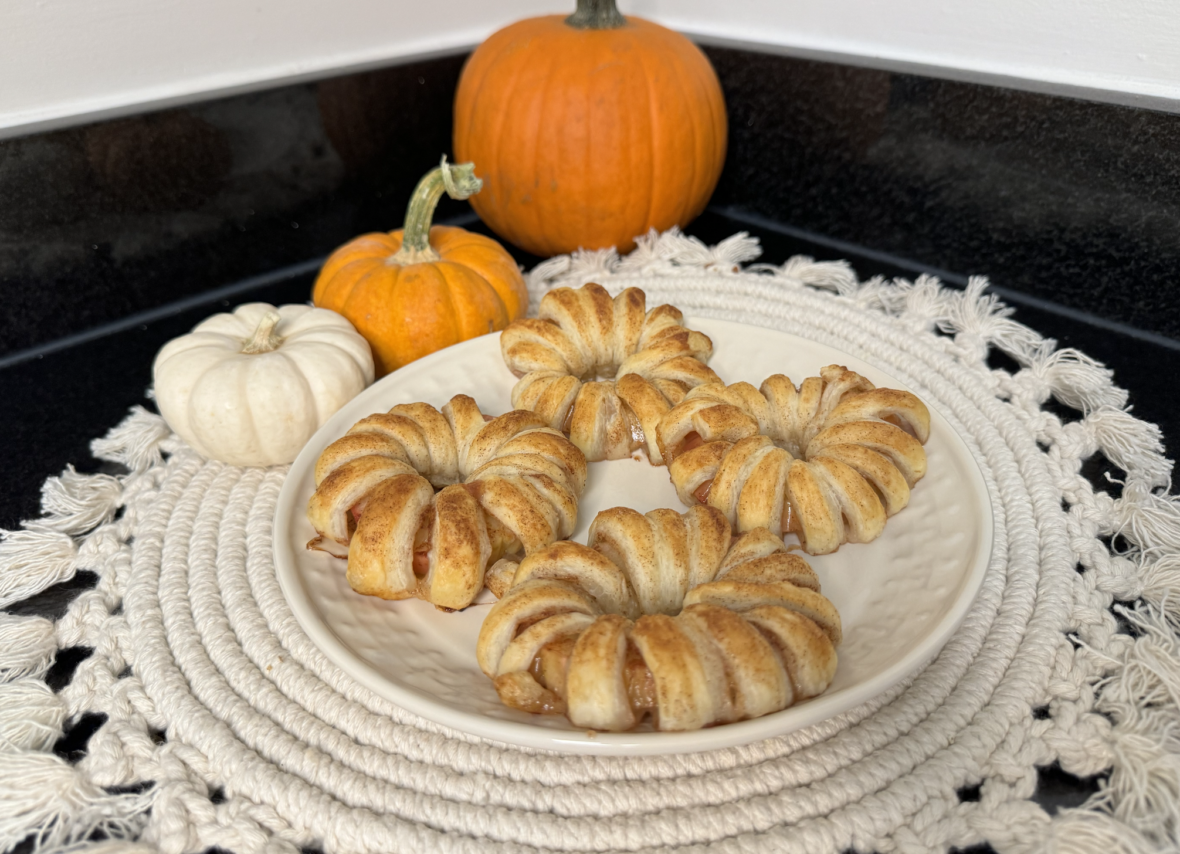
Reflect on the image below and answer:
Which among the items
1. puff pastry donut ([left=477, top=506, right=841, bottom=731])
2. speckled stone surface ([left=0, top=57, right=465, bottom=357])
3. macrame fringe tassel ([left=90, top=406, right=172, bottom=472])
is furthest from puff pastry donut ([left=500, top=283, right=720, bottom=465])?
speckled stone surface ([left=0, top=57, right=465, bottom=357])

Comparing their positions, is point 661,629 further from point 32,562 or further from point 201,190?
point 201,190

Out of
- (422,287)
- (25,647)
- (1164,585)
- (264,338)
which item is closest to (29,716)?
(25,647)

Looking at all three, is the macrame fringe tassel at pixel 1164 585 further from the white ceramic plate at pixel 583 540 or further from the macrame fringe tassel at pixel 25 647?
the macrame fringe tassel at pixel 25 647

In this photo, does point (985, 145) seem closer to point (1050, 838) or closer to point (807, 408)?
point (807, 408)

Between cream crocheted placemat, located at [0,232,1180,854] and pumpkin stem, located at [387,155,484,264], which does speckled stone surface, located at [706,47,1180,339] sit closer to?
cream crocheted placemat, located at [0,232,1180,854]

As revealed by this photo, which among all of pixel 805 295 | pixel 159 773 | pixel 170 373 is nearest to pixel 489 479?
pixel 159 773

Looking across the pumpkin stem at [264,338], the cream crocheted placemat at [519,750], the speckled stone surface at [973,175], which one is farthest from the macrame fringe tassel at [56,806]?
the speckled stone surface at [973,175]
